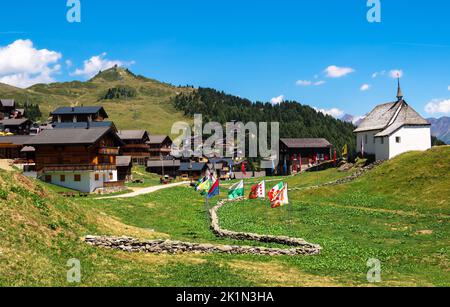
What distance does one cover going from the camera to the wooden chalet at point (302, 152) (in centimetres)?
10525

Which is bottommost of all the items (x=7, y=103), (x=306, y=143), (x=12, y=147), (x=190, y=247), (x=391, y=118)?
(x=190, y=247)

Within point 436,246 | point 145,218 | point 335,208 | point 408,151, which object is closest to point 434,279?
point 436,246

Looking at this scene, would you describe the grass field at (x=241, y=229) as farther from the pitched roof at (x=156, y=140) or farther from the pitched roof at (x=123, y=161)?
the pitched roof at (x=156, y=140)

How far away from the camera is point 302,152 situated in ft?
349

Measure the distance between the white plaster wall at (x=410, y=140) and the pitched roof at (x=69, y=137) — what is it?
1707 inches

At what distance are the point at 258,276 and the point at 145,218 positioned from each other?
23.7m

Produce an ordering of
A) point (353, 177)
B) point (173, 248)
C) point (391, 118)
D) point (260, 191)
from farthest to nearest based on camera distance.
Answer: point (391, 118) → point (353, 177) → point (260, 191) → point (173, 248)

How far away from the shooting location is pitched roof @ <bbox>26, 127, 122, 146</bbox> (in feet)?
197

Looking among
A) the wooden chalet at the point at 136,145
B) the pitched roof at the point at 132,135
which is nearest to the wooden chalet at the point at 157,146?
the wooden chalet at the point at 136,145

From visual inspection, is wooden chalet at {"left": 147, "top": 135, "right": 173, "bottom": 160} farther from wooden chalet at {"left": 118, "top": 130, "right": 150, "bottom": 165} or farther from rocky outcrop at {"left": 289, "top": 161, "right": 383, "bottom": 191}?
rocky outcrop at {"left": 289, "top": 161, "right": 383, "bottom": 191}

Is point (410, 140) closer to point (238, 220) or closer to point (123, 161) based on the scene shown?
point (238, 220)

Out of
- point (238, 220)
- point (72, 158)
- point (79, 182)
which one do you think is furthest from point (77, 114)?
point (238, 220)

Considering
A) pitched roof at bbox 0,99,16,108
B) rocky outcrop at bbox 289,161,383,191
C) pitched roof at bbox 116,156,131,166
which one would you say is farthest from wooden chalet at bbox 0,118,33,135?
rocky outcrop at bbox 289,161,383,191

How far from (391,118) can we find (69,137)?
50.2m
